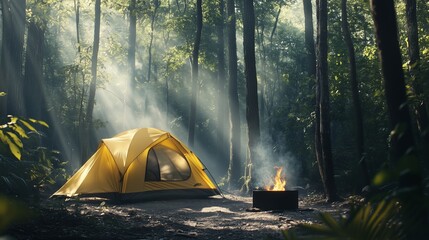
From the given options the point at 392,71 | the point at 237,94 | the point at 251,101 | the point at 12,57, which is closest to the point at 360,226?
the point at 392,71

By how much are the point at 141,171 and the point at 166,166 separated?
0.90 meters

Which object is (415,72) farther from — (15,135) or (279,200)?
(15,135)

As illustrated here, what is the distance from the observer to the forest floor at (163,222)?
26.0 ft

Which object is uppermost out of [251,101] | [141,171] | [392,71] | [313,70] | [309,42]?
[309,42]

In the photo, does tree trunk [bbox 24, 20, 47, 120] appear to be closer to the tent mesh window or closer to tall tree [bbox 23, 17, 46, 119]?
tall tree [bbox 23, 17, 46, 119]

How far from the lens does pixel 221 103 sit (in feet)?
117

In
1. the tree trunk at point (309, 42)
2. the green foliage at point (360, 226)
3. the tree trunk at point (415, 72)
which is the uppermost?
the tree trunk at point (309, 42)

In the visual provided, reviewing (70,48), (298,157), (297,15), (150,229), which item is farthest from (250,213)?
(297,15)

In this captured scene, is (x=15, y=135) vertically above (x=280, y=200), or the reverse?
(x=15, y=135)

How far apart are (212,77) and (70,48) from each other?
16.2 metres

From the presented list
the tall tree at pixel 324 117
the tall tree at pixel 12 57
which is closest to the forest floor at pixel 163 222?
the tall tree at pixel 324 117

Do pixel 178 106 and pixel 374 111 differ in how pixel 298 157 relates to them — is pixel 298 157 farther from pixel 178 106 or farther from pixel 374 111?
pixel 178 106

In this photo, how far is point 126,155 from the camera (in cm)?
1488

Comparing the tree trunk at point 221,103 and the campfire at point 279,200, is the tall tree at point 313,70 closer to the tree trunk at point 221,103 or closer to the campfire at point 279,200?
the campfire at point 279,200
